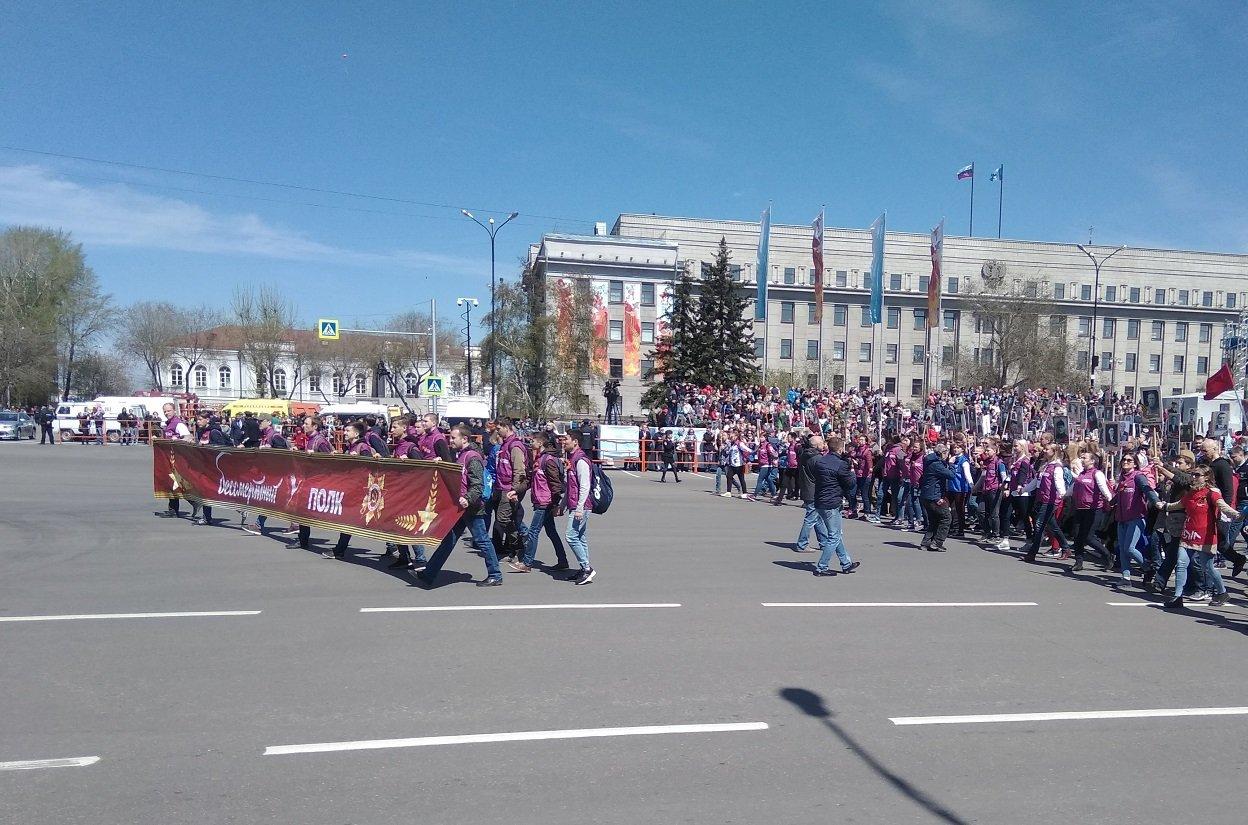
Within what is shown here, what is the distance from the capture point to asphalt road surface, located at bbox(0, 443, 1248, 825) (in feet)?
14.3

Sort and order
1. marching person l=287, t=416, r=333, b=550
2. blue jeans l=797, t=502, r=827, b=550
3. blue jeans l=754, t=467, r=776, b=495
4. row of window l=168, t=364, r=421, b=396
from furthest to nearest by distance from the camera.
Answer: row of window l=168, t=364, r=421, b=396 < blue jeans l=754, t=467, r=776, b=495 < marching person l=287, t=416, r=333, b=550 < blue jeans l=797, t=502, r=827, b=550

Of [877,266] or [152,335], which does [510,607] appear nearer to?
[877,266]

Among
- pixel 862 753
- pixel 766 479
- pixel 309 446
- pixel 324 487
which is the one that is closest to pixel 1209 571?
pixel 862 753

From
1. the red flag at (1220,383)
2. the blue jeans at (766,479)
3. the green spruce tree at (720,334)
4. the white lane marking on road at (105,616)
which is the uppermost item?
the green spruce tree at (720,334)

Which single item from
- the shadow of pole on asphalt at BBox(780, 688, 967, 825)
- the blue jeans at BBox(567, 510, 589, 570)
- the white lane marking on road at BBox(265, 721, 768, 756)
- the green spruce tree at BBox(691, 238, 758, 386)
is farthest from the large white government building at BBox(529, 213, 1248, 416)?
the white lane marking on road at BBox(265, 721, 768, 756)

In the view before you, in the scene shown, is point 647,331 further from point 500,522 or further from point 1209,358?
point 500,522

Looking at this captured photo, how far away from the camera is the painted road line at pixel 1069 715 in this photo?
18.4 feet

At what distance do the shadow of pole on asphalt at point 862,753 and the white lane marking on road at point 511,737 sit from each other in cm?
47

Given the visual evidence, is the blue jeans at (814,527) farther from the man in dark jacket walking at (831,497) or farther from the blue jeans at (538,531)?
the blue jeans at (538,531)

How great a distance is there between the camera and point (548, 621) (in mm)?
7961

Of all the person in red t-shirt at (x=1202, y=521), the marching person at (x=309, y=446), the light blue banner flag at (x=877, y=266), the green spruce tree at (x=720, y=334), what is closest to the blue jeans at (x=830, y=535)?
the person in red t-shirt at (x=1202, y=521)

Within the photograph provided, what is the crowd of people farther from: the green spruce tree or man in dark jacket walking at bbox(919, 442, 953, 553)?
the green spruce tree

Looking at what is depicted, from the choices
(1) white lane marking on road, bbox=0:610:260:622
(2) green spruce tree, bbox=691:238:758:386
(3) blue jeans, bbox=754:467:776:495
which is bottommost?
(1) white lane marking on road, bbox=0:610:260:622

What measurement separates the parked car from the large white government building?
41079 mm
